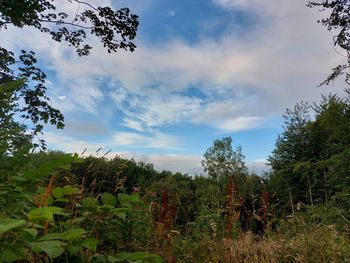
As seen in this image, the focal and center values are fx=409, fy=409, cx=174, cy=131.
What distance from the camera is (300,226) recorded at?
16.5 ft

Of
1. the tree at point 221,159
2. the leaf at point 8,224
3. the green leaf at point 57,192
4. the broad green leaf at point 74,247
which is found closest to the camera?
the leaf at point 8,224

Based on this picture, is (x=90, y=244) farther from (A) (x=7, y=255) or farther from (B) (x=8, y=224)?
(B) (x=8, y=224)

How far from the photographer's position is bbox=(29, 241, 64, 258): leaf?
1220 mm

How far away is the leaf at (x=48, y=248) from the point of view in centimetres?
122

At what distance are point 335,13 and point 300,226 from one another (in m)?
14.3

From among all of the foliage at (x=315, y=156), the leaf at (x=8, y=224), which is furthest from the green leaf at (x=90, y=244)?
the foliage at (x=315, y=156)

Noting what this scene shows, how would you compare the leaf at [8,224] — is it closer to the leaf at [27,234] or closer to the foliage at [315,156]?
the leaf at [27,234]

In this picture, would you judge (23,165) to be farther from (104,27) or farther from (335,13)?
(335,13)

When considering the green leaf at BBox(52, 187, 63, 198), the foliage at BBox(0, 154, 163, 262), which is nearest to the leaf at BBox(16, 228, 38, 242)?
the foliage at BBox(0, 154, 163, 262)

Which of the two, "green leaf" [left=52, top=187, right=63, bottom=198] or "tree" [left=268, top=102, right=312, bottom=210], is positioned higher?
"tree" [left=268, top=102, right=312, bottom=210]

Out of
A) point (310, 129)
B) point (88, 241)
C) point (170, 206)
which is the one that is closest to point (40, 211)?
point (88, 241)

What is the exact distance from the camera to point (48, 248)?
4.06 feet

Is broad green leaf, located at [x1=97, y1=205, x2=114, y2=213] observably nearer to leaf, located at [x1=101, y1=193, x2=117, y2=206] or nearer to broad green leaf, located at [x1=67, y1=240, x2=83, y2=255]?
leaf, located at [x1=101, y1=193, x2=117, y2=206]

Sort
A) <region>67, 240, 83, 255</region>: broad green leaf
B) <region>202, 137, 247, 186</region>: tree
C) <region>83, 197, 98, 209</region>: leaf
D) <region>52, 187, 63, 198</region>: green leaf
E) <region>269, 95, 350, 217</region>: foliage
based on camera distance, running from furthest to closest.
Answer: <region>202, 137, 247, 186</region>: tree < <region>269, 95, 350, 217</region>: foliage < <region>83, 197, 98, 209</region>: leaf < <region>52, 187, 63, 198</region>: green leaf < <region>67, 240, 83, 255</region>: broad green leaf
